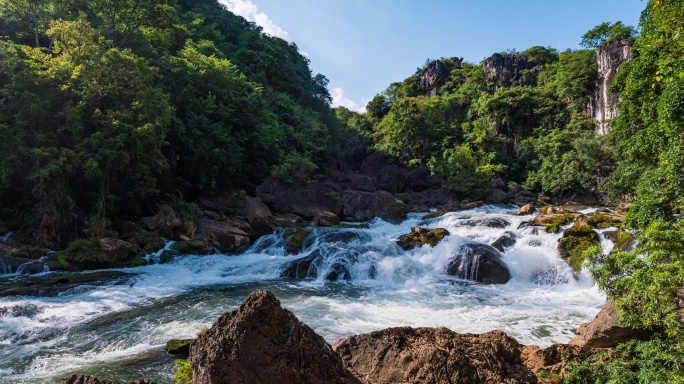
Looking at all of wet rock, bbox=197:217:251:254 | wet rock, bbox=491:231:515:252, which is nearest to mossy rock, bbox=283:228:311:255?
wet rock, bbox=197:217:251:254

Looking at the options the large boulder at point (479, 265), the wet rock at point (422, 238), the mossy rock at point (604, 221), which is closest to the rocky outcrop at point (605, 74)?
the mossy rock at point (604, 221)

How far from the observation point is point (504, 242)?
52.2 ft

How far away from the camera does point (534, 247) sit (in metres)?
14.9

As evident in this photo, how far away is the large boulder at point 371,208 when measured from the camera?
26.1m

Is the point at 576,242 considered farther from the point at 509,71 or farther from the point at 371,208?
the point at 509,71

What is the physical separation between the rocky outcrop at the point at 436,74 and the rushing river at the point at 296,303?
164 ft

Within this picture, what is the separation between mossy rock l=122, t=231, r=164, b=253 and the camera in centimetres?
1603

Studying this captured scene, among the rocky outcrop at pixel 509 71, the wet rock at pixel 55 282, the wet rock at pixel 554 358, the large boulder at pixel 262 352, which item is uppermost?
the rocky outcrop at pixel 509 71

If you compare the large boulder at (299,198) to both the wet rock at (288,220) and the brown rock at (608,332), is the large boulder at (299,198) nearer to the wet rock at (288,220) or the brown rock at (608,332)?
the wet rock at (288,220)

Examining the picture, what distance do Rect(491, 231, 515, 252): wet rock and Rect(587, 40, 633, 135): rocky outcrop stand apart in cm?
2563

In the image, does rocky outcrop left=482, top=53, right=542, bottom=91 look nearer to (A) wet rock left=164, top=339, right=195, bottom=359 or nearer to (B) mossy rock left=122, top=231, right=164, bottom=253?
(B) mossy rock left=122, top=231, right=164, bottom=253

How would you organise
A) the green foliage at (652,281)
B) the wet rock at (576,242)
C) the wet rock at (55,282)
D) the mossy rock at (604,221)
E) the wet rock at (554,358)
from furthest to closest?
the mossy rock at (604,221), the wet rock at (576,242), the wet rock at (55,282), the wet rock at (554,358), the green foliage at (652,281)

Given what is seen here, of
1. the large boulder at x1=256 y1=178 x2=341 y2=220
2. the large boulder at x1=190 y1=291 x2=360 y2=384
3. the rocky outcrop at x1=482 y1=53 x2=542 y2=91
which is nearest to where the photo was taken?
the large boulder at x1=190 y1=291 x2=360 y2=384

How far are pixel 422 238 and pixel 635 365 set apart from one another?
1143cm
